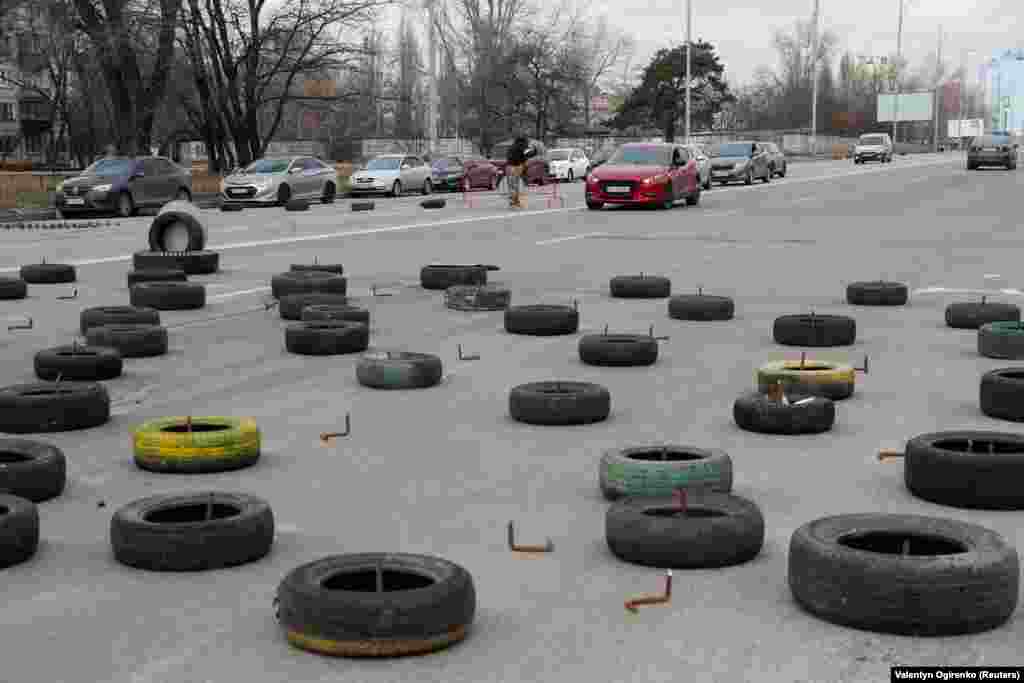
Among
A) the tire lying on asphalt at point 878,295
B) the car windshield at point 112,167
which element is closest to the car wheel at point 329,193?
the car windshield at point 112,167

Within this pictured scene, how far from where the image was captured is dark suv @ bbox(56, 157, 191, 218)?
33.6 metres

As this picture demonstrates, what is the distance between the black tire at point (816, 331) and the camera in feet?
35.7

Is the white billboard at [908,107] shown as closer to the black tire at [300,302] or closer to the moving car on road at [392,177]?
the moving car on road at [392,177]

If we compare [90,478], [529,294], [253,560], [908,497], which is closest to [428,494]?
[253,560]

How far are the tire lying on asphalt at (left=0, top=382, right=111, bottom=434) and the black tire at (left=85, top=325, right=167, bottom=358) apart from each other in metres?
2.38

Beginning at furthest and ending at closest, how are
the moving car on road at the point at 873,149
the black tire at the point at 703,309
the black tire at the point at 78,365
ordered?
the moving car on road at the point at 873,149
the black tire at the point at 703,309
the black tire at the point at 78,365

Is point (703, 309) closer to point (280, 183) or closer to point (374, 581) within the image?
point (374, 581)

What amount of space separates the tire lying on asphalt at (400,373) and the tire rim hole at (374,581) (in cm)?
447

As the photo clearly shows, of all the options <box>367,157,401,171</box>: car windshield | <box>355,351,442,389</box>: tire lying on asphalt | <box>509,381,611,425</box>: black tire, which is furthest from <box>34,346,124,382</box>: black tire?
<box>367,157,401,171</box>: car windshield

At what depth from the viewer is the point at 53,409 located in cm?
766

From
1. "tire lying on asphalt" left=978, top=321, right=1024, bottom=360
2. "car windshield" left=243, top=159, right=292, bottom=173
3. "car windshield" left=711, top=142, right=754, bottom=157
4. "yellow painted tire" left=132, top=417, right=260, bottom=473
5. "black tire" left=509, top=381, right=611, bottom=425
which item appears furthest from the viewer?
"car windshield" left=711, top=142, right=754, bottom=157

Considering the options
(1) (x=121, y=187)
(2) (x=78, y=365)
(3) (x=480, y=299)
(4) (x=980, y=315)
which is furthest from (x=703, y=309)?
(1) (x=121, y=187)

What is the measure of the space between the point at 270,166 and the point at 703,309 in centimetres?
2879

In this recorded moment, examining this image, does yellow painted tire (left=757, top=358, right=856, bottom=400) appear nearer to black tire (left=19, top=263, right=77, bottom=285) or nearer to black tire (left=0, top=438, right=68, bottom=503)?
black tire (left=0, top=438, right=68, bottom=503)
